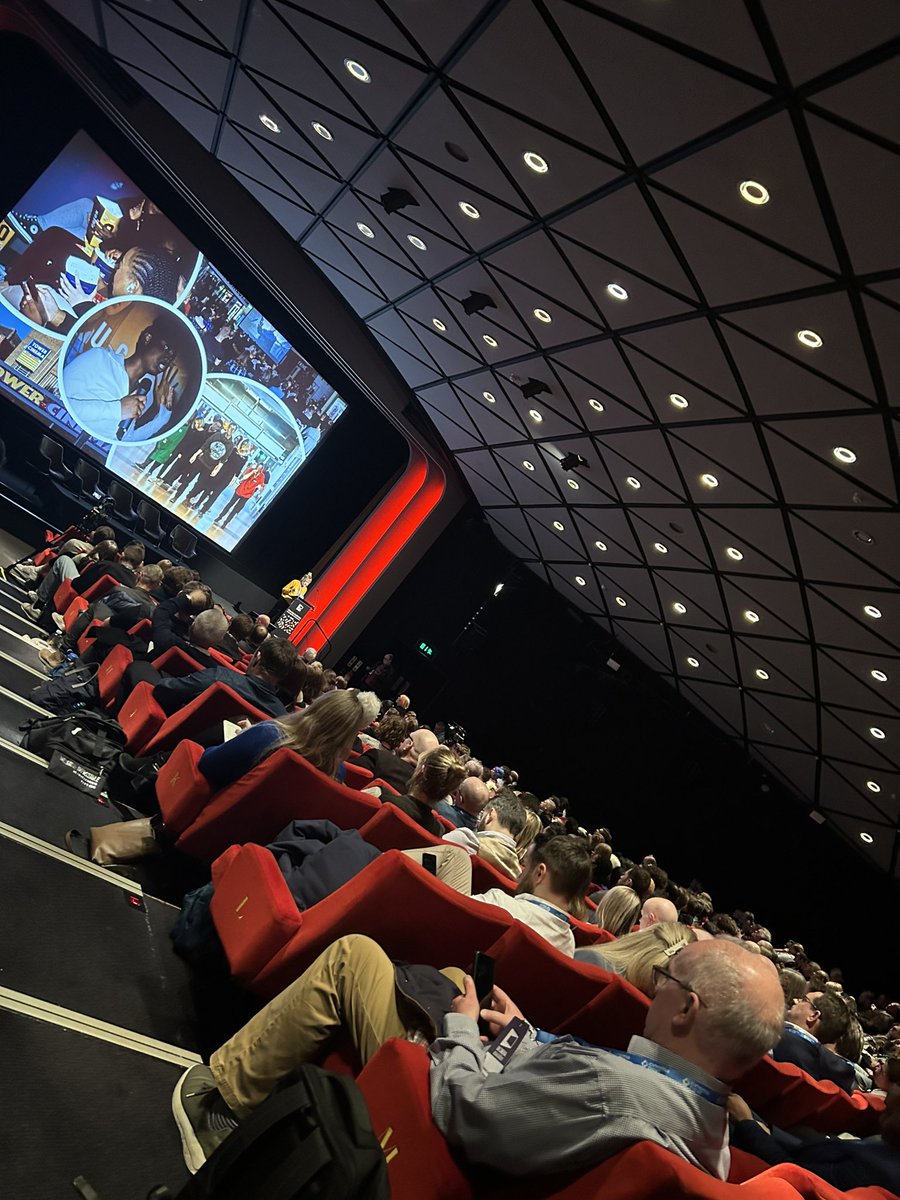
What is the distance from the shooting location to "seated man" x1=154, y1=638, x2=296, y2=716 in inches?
170

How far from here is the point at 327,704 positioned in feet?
11.5

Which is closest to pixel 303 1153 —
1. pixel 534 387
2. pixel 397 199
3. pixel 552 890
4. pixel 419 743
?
pixel 552 890

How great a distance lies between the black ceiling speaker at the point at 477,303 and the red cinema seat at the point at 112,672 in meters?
5.31

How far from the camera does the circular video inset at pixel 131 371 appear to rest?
9930 mm

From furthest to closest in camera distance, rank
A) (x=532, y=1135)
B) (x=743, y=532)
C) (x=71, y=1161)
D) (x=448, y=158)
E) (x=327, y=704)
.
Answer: (x=743, y=532) → (x=448, y=158) → (x=327, y=704) → (x=71, y=1161) → (x=532, y=1135)

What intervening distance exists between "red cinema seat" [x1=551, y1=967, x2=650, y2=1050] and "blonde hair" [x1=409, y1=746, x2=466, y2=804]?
45.2 inches

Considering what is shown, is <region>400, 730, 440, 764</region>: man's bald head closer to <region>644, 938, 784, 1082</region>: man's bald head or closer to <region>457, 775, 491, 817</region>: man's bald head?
<region>457, 775, 491, 817</region>: man's bald head

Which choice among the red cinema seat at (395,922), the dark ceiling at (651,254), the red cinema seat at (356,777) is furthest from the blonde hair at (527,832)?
the dark ceiling at (651,254)

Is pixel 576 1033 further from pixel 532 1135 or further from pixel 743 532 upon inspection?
pixel 743 532

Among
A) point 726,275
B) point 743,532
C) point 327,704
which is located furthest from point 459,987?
point 743,532

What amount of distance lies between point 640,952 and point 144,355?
10.0 m

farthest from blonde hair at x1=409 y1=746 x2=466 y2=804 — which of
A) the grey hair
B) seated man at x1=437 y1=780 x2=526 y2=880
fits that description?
the grey hair

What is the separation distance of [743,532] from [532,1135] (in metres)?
7.86

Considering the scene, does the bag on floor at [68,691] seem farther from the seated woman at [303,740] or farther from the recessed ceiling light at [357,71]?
the recessed ceiling light at [357,71]
